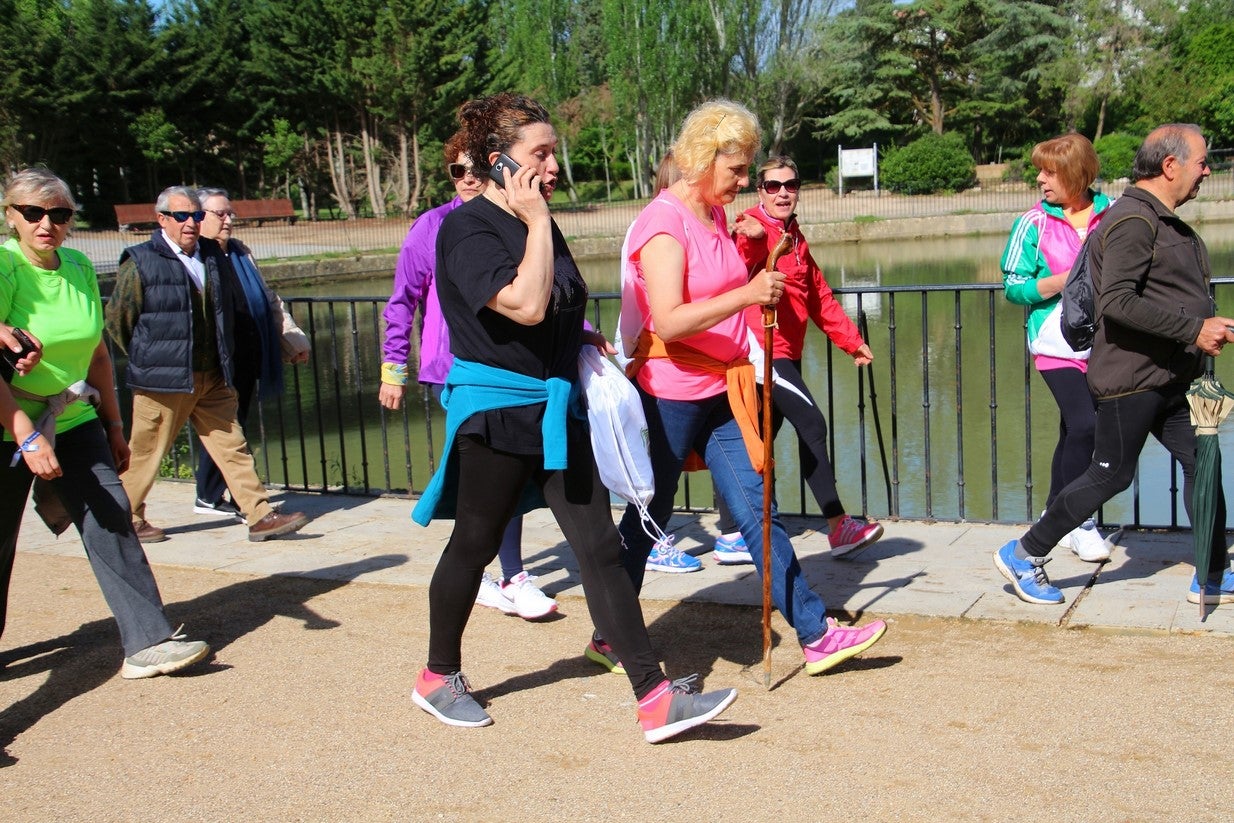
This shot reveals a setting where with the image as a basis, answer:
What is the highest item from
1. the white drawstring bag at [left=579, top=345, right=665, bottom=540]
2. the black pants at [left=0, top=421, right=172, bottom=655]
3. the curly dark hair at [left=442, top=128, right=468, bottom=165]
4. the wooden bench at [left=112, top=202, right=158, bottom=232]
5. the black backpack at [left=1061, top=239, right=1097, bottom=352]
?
the wooden bench at [left=112, top=202, right=158, bottom=232]

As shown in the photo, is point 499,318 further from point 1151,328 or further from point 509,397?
point 1151,328

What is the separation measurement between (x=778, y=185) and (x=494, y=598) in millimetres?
2079

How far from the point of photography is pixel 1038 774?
10.6ft

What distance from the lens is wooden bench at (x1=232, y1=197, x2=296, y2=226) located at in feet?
144

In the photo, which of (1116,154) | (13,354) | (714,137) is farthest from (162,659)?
(1116,154)

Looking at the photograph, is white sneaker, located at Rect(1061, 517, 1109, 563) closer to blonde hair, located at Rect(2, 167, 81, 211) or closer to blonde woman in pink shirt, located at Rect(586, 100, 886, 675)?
blonde woman in pink shirt, located at Rect(586, 100, 886, 675)

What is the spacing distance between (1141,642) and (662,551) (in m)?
2.02

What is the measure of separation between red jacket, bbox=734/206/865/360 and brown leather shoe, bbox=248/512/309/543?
8.39 feet

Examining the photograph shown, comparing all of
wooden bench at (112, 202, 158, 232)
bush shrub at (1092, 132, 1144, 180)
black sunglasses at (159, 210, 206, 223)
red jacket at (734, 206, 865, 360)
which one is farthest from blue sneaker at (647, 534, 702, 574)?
bush shrub at (1092, 132, 1144, 180)

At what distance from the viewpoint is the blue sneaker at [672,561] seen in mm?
5414

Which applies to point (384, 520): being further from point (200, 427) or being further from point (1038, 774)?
point (1038, 774)

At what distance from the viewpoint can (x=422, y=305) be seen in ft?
17.5

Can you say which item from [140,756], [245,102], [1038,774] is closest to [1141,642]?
[1038,774]

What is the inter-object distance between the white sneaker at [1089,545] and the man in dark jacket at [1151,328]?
0.60m
